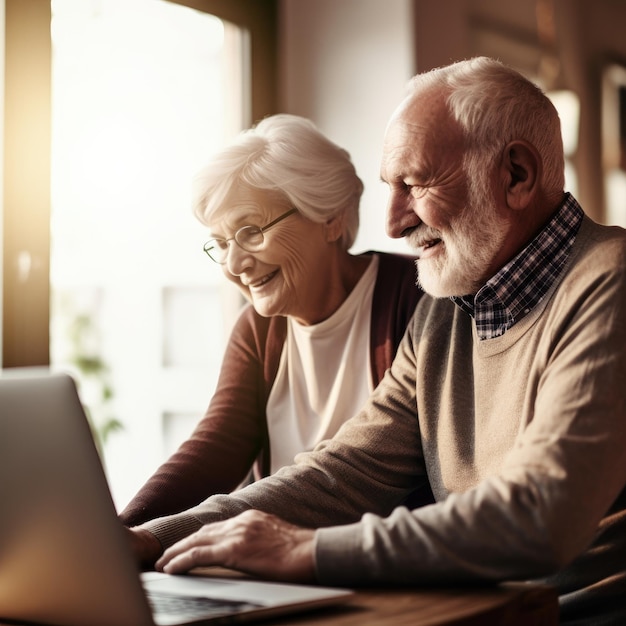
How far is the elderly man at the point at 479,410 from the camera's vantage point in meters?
1.03

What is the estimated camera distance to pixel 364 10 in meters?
Result: 3.06

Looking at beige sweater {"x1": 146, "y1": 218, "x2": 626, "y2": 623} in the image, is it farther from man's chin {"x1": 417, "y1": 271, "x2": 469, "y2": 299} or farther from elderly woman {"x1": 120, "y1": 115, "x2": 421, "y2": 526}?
elderly woman {"x1": 120, "y1": 115, "x2": 421, "y2": 526}

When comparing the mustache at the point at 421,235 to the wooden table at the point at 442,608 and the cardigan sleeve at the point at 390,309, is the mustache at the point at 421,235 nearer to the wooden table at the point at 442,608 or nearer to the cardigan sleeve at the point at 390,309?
the cardigan sleeve at the point at 390,309

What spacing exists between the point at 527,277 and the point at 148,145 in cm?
170

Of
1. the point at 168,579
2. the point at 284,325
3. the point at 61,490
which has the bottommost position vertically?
the point at 168,579

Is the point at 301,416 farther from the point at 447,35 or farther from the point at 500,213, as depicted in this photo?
the point at 447,35

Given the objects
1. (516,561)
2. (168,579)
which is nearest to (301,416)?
(168,579)

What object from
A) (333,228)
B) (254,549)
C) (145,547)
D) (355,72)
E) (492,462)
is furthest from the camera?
(355,72)

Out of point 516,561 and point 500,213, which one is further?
point 500,213

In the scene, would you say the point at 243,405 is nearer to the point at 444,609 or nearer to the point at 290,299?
the point at 290,299

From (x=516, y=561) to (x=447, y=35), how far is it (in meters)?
2.48

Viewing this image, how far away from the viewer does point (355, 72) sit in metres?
3.08

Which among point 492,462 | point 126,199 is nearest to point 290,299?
point 492,462

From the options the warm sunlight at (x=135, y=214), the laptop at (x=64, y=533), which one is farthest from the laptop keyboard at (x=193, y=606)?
the warm sunlight at (x=135, y=214)
